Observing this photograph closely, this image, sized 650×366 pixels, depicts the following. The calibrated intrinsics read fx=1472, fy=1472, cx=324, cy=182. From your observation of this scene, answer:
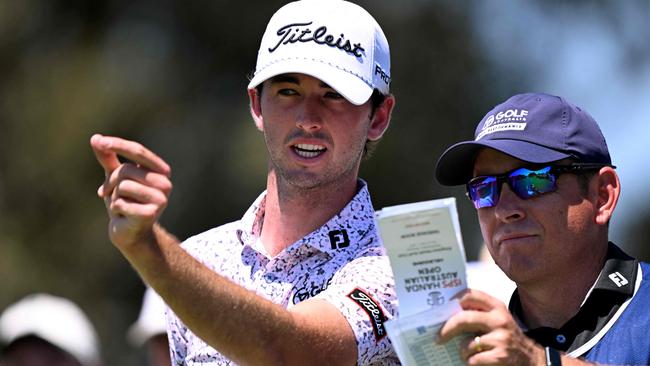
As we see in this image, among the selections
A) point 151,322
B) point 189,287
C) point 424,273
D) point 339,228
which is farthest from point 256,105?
point 151,322

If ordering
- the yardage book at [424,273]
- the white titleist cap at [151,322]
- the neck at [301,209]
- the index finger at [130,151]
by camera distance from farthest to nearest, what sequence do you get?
the white titleist cap at [151,322]
the neck at [301,209]
the index finger at [130,151]
the yardage book at [424,273]

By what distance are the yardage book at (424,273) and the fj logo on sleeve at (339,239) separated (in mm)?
1100

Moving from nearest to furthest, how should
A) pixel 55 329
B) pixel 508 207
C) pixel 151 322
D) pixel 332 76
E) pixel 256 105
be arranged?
1. pixel 508 207
2. pixel 332 76
3. pixel 256 105
4. pixel 55 329
5. pixel 151 322

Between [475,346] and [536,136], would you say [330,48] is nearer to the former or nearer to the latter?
[536,136]

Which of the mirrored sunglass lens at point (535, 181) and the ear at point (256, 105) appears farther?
the ear at point (256, 105)

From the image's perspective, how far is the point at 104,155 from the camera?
3471mm

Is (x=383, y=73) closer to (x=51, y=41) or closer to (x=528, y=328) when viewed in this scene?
(x=528, y=328)

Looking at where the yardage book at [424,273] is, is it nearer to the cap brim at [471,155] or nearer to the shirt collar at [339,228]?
the cap brim at [471,155]

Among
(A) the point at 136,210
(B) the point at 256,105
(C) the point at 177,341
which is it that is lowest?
(C) the point at 177,341

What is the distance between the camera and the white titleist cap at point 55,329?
5605 mm

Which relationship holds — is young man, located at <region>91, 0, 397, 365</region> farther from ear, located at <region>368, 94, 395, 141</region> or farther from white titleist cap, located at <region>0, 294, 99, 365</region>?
white titleist cap, located at <region>0, 294, 99, 365</region>

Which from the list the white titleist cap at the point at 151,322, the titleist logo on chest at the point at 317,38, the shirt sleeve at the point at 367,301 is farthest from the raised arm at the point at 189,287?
the white titleist cap at the point at 151,322

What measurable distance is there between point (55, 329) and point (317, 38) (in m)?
1.82

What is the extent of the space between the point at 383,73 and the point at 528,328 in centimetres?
96
